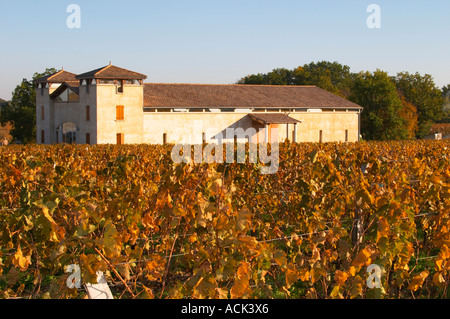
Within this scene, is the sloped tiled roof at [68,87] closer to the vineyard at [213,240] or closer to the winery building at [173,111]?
the winery building at [173,111]

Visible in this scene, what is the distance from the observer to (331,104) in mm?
41844

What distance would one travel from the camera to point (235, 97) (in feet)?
129

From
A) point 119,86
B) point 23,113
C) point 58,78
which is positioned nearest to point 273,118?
point 119,86

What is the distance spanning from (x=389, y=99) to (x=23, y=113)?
3010 centimetres

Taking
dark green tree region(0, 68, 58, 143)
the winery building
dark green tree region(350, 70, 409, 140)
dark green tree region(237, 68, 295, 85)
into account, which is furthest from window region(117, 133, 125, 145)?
dark green tree region(237, 68, 295, 85)

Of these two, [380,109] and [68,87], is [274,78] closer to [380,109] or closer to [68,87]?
[380,109]

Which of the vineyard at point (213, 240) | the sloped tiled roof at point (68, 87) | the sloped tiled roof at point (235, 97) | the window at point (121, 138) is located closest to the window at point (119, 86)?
the sloped tiled roof at point (235, 97)

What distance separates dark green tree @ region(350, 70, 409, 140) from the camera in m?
47.3

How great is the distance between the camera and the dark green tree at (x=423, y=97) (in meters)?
54.8

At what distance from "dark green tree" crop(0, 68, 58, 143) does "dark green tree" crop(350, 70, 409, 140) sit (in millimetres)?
26730

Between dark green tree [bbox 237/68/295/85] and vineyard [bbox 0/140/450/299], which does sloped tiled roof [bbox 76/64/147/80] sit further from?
dark green tree [bbox 237/68/295/85]

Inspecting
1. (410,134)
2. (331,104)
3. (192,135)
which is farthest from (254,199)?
(410,134)
